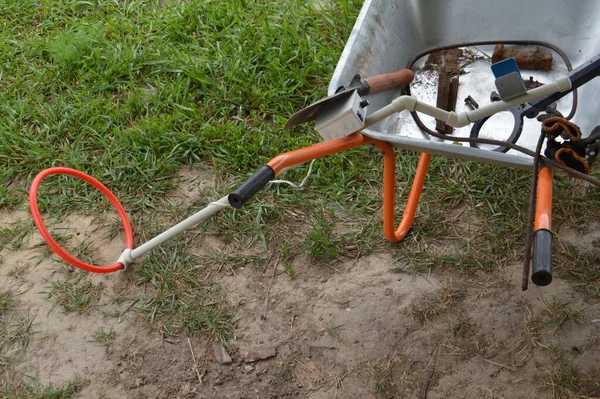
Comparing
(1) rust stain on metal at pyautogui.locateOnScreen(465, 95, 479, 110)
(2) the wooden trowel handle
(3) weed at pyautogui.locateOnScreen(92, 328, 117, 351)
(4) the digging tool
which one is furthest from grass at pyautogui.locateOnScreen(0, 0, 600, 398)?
(4) the digging tool

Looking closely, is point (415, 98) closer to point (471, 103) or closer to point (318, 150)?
point (318, 150)

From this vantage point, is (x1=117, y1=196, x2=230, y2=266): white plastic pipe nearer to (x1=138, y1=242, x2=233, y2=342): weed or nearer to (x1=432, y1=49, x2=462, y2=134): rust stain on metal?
(x1=138, y1=242, x2=233, y2=342): weed

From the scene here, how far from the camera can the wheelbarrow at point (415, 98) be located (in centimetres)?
166

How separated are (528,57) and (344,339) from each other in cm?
118

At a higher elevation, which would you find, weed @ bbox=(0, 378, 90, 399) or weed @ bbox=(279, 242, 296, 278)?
weed @ bbox=(279, 242, 296, 278)

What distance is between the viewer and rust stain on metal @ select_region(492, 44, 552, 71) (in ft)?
7.70

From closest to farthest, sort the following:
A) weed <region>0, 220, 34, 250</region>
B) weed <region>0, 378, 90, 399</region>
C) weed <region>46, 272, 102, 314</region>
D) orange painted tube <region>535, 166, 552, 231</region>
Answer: orange painted tube <region>535, 166, 552, 231</region> → weed <region>0, 378, 90, 399</region> → weed <region>46, 272, 102, 314</region> → weed <region>0, 220, 34, 250</region>

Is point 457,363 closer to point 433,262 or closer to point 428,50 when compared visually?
point 433,262

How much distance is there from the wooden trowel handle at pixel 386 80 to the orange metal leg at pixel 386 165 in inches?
6.7

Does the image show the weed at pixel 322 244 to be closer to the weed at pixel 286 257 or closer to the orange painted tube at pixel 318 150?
the weed at pixel 286 257

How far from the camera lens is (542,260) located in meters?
1.36

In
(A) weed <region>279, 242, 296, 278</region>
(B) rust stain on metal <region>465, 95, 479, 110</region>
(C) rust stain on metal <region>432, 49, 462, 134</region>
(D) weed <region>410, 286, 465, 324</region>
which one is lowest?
(D) weed <region>410, 286, 465, 324</region>

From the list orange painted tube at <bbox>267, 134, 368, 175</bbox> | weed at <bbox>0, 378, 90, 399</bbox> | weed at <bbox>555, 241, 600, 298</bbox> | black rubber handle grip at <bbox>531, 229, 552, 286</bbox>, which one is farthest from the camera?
weed at <bbox>555, 241, 600, 298</bbox>

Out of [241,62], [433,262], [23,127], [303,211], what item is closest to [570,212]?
[433,262]
